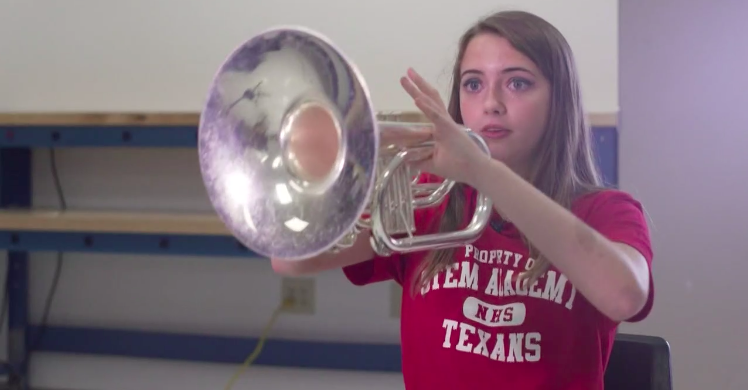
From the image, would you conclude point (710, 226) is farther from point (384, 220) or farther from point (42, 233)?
point (42, 233)

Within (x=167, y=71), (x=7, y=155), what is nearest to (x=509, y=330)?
(x=167, y=71)

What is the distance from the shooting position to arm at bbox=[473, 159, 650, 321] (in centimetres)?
75

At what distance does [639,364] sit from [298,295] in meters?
1.00

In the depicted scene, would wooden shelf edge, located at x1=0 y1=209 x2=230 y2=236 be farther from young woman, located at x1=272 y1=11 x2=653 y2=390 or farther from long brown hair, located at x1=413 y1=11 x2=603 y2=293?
long brown hair, located at x1=413 y1=11 x2=603 y2=293

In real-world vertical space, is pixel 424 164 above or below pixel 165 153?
above

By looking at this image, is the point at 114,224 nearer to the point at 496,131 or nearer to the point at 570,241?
the point at 496,131

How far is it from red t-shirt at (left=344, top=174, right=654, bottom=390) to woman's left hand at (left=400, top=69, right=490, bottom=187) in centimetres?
23

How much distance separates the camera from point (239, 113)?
2.61 feet

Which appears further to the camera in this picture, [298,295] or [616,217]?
[298,295]

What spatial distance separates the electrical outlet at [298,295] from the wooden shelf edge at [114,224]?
368mm

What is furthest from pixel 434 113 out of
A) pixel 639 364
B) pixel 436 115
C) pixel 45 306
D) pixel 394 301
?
pixel 45 306

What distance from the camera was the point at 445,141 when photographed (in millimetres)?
733

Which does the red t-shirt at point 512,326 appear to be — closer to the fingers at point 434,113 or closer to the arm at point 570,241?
the arm at point 570,241

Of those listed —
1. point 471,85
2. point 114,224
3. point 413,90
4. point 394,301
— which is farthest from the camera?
point 394,301
